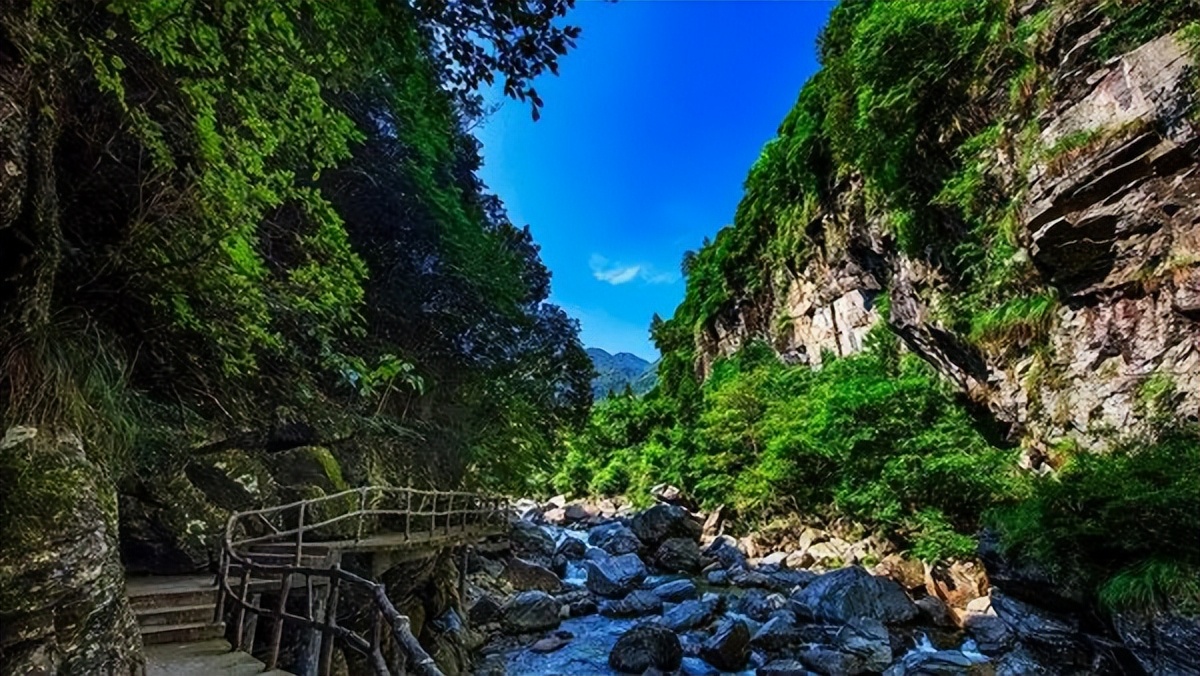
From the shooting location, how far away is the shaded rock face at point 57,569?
116 inches

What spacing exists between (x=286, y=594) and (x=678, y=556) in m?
14.5

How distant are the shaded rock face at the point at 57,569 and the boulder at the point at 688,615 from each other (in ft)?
32.8

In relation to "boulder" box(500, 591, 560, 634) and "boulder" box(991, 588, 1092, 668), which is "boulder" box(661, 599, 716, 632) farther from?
"boulder" box(991, 588, 1092, 668)

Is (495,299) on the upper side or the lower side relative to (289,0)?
upper

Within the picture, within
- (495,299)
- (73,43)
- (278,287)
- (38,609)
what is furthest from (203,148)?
(495,299)

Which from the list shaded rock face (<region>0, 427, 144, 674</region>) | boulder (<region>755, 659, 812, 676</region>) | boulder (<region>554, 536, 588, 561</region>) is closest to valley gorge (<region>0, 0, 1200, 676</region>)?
shaded rock face (<region>0, 427, 144, 674</region>)

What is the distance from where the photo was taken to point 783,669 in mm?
8953

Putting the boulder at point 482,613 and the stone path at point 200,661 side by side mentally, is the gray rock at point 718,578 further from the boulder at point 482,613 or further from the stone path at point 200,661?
the stone path at point 200,661

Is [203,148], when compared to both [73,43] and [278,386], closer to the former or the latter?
[73,43]

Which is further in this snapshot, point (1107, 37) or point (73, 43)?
point (1107, 37)

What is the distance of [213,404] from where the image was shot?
20.7 feet

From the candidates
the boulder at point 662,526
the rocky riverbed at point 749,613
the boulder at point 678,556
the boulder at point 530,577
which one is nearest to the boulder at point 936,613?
the rocky riverbed at point 749,613

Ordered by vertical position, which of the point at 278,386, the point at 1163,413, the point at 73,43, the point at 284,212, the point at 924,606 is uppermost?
the point at 284,212

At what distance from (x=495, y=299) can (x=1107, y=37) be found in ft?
34.9
